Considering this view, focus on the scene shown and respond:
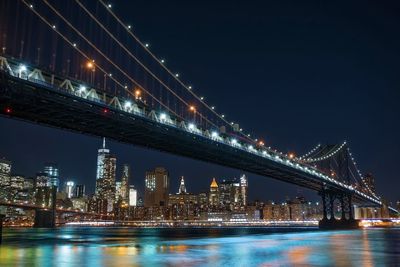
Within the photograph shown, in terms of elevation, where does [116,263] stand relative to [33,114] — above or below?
below

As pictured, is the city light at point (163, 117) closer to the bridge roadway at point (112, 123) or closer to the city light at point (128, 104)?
the bridge roadway at point (112, 123)

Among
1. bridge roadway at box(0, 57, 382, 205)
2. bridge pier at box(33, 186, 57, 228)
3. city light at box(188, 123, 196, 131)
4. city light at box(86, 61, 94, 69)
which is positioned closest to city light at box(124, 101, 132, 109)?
bridge roadway at box(0, 57, 382, 205)

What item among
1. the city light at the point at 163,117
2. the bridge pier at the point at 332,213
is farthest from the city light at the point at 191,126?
the bridge pier at the point at 332,213

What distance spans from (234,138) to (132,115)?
23943 mm

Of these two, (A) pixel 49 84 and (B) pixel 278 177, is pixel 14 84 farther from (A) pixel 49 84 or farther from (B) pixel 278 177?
(B) pixel 278 177

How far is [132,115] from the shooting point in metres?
42.5

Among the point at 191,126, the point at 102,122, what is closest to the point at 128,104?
the point at 102,122

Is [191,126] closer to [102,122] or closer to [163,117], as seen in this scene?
[163,117]

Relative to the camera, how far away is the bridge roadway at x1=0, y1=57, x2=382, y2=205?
33.4 meters

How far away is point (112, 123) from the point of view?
41.8 metres

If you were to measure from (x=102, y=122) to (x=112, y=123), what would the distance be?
1031 millimetres

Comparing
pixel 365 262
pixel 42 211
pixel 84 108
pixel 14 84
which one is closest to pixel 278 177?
pixel 84 108

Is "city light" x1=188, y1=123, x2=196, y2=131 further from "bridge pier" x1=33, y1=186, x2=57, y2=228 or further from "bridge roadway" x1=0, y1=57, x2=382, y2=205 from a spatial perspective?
"bridge pier" x1=33, y1=186, x2=57, y2=228

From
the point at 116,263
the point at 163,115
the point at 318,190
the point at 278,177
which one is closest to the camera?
the point at 116,263
